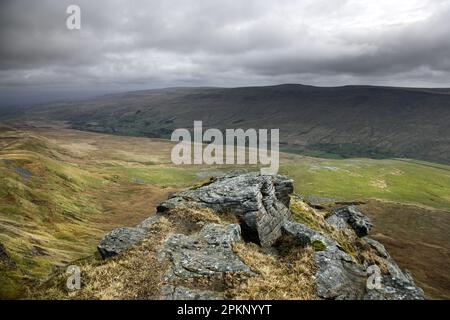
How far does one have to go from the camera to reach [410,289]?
72.7 ft

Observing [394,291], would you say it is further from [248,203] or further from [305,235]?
[248,203]

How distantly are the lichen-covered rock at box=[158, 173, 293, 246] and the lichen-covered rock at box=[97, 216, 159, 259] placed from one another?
585 cm

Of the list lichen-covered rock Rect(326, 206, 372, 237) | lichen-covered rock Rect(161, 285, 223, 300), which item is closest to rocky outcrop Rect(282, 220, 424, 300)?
lichen-covered rock Rect(161, 285, 223, 300)

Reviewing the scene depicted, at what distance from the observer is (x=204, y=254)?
2561 cm

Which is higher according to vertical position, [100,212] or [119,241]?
[119,241]

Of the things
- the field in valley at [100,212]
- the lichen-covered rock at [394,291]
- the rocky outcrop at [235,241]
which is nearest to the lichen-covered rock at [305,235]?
the rocky outcrop at [235,241]

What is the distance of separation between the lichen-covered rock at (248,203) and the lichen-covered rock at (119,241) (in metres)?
5.85

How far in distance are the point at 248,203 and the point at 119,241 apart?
12.1m

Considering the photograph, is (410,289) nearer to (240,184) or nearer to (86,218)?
(240,184)

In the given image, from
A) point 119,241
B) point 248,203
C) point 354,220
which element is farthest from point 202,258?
point 354,220

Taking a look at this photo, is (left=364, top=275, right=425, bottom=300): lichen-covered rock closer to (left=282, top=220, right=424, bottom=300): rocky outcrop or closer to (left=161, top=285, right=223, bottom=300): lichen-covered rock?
(left=282, top=220, right=424, bottom=300): rocky outcrop
